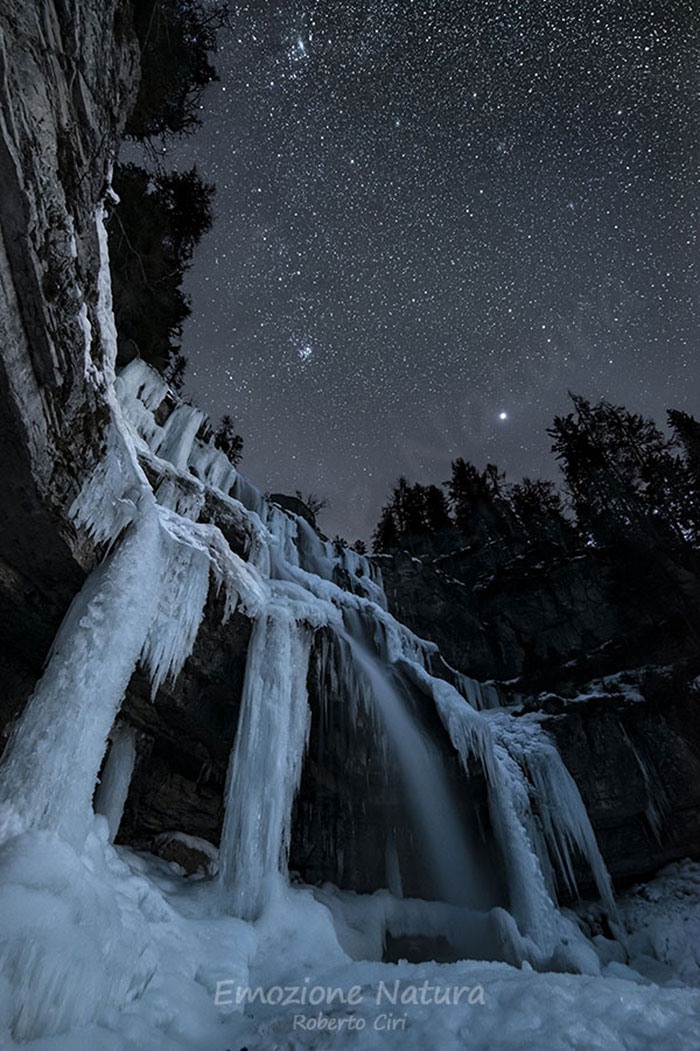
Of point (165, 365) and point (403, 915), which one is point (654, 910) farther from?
point (165, 365)

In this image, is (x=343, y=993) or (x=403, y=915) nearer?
(x=343, y=993)

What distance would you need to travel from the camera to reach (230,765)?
852 cm

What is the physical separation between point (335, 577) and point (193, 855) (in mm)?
11124

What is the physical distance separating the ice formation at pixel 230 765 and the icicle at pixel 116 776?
31 millimetres

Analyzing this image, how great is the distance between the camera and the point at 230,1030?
462 cm

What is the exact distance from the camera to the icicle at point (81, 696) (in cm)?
512

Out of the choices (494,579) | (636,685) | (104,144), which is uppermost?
(494,579)

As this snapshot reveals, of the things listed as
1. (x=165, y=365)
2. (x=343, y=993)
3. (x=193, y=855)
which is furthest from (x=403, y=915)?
(x=165, y=365)

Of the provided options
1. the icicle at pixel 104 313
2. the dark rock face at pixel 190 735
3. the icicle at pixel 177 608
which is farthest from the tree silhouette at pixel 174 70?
the dark rock face at pixel 190 735

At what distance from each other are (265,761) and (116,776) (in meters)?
2.89

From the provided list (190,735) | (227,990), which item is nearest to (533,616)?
(190,735)

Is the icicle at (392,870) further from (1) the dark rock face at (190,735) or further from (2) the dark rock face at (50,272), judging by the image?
(2) the dark rock face at (50,272)

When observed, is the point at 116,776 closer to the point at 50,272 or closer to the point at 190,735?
the point at 190,735

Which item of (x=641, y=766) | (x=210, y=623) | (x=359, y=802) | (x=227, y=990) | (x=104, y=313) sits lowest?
(x=227, y=990)
